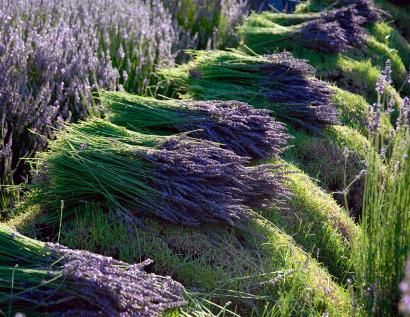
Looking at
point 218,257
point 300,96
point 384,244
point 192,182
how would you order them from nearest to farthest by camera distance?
point 384,244 < point 218,257 < point 192,182 < point 300,96

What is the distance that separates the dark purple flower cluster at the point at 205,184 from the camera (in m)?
2.98

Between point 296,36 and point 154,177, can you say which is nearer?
point 154,177

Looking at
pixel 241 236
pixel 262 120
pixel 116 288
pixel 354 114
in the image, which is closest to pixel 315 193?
pixel 262 120

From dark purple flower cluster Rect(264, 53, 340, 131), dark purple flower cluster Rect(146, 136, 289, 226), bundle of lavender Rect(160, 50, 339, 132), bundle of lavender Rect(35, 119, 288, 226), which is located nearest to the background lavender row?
bundle of lavender Rect(35, 119, 288, 226)

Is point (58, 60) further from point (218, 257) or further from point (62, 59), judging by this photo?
point (218, 257)

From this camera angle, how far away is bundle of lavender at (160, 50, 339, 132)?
445cm

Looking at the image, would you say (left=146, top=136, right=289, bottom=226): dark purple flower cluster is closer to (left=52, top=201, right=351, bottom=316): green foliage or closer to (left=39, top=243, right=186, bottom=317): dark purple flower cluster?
(left=52, top=201, right=351, bottom=316): green foliage

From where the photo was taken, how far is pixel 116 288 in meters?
2.18

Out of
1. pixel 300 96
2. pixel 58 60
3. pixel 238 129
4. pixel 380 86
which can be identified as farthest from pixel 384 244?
pixel 58 60

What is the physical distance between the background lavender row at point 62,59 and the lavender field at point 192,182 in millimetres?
17

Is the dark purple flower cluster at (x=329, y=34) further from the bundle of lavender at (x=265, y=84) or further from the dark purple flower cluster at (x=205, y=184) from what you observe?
the dark purple flower cluster at (x=205, y=184)

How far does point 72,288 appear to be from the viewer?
2.19 metres

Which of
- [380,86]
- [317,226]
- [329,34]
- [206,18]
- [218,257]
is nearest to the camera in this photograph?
[380,86]

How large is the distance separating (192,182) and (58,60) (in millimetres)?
1852
